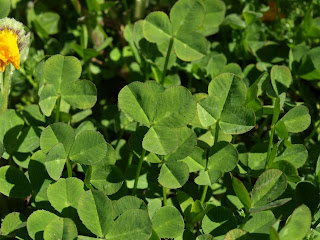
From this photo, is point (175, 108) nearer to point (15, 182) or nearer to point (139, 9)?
point (15, 182)

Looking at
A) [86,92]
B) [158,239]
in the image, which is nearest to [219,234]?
[158,239]

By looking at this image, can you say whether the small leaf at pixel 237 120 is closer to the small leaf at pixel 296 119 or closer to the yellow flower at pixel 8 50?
the small leaf at pixel 296 119

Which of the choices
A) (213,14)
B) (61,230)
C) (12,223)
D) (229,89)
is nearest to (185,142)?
(229,89)

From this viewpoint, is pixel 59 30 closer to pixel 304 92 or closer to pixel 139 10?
pixel 139 10

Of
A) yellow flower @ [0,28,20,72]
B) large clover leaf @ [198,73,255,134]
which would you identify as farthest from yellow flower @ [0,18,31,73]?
large clover leaf @ [198,73,255,134]

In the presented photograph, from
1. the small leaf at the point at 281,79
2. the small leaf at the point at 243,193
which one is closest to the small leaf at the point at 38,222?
the small leaf at the point at 243,193

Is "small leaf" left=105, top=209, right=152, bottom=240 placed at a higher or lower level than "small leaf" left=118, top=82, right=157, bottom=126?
lower

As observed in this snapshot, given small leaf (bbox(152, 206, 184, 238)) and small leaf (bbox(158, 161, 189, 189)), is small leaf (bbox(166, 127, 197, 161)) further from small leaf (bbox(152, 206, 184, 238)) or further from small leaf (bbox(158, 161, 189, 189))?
small leaf (bbox(152, 206, 184, 238))
